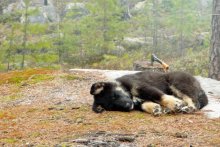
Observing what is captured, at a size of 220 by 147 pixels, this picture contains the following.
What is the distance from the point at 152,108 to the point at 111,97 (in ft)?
2.59

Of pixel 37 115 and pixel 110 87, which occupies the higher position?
Answer: pixel 110 87

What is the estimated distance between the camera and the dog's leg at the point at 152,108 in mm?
8062

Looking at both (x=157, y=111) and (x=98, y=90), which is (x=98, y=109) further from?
(x=157, y=111)

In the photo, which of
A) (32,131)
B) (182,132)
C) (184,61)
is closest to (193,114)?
(182,132)

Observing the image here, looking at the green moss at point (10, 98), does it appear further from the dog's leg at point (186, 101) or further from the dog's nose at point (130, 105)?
the dog's leg at point (186, 101)

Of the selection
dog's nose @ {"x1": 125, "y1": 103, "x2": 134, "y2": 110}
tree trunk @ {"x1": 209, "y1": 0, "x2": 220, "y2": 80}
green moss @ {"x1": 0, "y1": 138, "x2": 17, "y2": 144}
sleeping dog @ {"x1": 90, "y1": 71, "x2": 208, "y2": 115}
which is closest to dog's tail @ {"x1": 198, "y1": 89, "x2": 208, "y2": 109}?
sleeping dog @ {"x1": 90, "y1": 71, "x2": 208, "y2": 115}

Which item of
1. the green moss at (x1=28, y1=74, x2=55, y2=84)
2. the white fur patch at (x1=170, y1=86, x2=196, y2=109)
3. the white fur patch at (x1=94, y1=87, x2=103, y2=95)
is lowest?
the green moss at (x1=28, y1=74, x2=55, y2=84)

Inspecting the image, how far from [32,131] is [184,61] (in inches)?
807

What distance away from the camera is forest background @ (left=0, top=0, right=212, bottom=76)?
24.4 metres

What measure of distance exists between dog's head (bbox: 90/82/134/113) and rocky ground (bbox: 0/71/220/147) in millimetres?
145

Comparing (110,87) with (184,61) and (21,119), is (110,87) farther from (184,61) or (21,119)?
(184,61)

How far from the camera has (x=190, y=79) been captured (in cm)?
891

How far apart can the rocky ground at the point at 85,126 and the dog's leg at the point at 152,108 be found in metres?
0.10

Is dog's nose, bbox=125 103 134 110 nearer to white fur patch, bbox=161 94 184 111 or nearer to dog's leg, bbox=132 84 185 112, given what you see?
dog's leg, bbox=132 84 185 112
